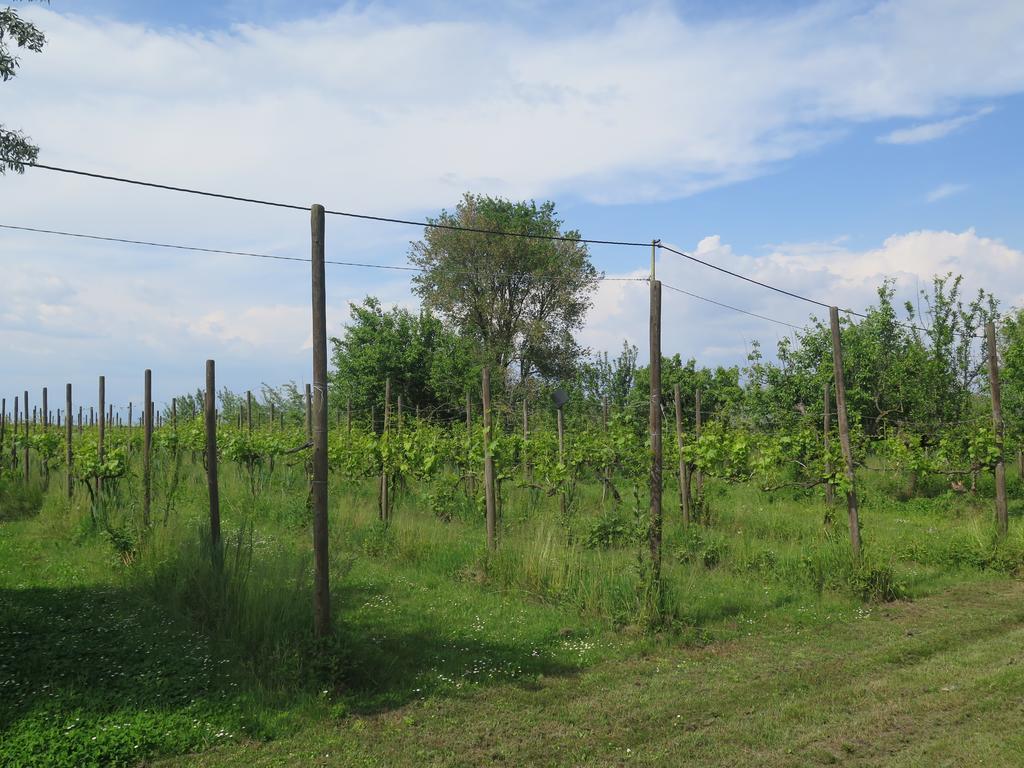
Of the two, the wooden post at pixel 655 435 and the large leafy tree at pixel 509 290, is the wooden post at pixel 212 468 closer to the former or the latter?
the wooden post at pixel 655 435

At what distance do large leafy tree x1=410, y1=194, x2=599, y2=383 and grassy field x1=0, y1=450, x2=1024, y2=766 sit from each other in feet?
73.2

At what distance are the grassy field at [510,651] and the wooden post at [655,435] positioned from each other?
343mm

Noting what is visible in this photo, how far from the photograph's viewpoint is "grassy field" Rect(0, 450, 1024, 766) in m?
5.02

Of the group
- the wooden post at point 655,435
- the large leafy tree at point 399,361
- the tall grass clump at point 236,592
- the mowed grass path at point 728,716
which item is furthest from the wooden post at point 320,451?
the large leafy tree at point 399,361

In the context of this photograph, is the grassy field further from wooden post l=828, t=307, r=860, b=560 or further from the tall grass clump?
wooden post l=828, t=307, r=860, b=560

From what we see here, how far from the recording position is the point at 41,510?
14148mm

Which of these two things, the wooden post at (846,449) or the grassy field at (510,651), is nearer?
the grassy field at (510,651)

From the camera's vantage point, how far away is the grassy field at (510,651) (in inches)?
198

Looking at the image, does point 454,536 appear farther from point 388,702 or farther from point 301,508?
point 388,702

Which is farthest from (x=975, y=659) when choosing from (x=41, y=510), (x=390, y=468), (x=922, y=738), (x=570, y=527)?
(x=41, y=510)

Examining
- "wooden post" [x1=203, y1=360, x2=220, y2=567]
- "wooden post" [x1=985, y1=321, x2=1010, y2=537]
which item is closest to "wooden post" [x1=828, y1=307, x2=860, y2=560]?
"wooden post" [x1=985, y1=321, x2=1010, y2=537]

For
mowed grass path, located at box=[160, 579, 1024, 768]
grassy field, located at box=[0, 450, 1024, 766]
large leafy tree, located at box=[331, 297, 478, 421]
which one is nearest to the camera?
mowed grass path, located at box=[160, 579, 1024, 768]

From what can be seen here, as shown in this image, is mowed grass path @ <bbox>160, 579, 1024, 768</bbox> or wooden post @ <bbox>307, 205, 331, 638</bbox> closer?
mowed grass path @ <bbox>160, 579, 1024, 768</bbox>

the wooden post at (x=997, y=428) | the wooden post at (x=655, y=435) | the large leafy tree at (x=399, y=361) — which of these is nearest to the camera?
the wooden post at (x=655, y=435)
